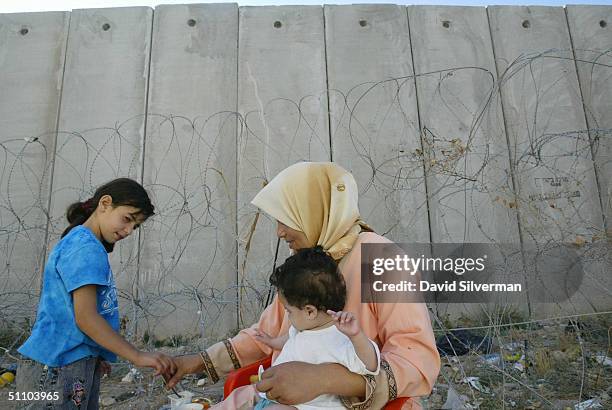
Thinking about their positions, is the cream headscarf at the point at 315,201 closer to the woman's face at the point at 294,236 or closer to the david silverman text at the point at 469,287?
the woman's face at the point at 294,236

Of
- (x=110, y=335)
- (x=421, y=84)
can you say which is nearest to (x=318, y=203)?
(x=110, y=335)

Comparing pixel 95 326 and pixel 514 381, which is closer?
pixel 95 326

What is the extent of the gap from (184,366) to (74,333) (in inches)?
15.7

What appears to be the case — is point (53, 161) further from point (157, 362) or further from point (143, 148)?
point (157, 362)

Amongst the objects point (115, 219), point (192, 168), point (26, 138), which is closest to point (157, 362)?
point (115, 219)

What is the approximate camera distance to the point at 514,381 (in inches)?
121

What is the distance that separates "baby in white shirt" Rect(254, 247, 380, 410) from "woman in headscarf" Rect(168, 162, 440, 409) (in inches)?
2.0

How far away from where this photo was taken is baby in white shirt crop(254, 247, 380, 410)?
1482 millimetres

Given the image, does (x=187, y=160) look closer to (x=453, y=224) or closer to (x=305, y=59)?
(x=305, y=59)

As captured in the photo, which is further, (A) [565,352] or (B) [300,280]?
(A) [565,352]

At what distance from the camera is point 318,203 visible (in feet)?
6.04

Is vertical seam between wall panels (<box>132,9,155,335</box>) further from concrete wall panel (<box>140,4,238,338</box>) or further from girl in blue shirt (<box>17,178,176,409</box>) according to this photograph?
girl in blue shirt (<box>17,178,176,409</box>)

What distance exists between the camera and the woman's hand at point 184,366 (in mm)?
1851

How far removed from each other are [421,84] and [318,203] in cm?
342
